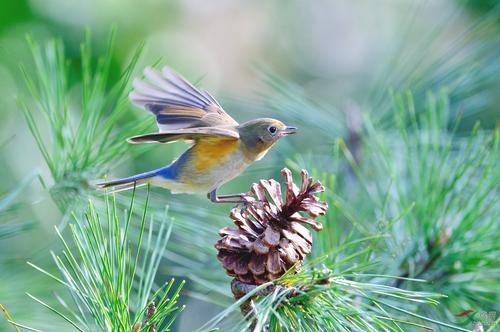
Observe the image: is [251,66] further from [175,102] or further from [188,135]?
[188,135]

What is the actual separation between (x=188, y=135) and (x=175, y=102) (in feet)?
0.90

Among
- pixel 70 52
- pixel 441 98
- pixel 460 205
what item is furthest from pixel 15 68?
pixel 460 205

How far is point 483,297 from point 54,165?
111cm

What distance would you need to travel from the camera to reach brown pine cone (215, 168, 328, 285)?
57.3 inches

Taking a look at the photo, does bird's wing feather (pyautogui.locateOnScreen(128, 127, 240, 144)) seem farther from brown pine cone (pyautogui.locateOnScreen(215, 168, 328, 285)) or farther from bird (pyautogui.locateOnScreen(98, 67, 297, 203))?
brown pine cone (pyautogui.locateOnScreen(215, 168, 328, 285))

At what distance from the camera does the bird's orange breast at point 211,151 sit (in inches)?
83.1

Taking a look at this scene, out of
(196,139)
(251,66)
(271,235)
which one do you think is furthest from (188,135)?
(251,66)

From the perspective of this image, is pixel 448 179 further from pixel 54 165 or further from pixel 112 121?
pixel 54 165

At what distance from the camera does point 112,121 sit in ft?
6.25

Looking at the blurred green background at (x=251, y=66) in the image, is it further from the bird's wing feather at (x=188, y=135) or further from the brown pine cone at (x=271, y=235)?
the brown pine cone at (x=271, y=235)

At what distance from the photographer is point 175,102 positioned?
2184mm

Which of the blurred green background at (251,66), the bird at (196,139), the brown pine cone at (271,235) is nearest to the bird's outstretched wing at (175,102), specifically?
the bird at (196,139)

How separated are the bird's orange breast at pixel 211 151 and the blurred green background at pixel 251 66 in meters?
0.13

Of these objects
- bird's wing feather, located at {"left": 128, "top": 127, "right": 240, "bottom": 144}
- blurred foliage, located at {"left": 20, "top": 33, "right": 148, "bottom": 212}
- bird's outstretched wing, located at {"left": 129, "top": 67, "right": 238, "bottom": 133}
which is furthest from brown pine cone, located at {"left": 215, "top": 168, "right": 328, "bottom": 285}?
bird's outstretched wing, located at {"left": 129, "top": 67, "right": 238, "bottom": 133}
